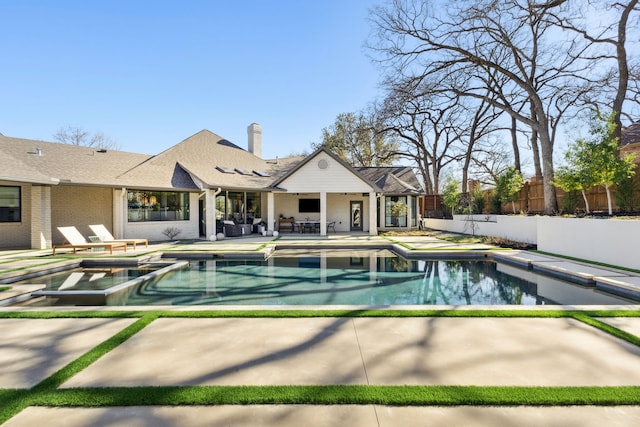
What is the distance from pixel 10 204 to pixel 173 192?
19.9 ft

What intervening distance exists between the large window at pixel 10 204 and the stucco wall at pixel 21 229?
0.12 metres

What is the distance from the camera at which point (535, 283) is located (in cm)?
827

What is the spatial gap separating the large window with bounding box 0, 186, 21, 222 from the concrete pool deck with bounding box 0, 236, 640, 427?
1183 cm

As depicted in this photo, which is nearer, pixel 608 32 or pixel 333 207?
pixel 608 32

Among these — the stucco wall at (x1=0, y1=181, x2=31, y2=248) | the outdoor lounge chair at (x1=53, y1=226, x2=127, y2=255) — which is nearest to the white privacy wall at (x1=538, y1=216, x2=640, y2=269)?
the outdoor lounge chair at (x1=53, y1=226, x2=127, y2=255)

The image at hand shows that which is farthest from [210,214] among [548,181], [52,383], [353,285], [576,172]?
[548,181]

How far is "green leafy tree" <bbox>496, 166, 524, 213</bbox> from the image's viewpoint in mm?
17156

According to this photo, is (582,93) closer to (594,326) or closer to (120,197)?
(594,326)

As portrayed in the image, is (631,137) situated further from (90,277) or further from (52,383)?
(90,277)

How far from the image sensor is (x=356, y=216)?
21.2 m

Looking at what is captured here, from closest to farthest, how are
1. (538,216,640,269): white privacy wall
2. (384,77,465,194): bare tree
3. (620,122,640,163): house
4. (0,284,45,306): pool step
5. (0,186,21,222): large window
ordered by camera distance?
(0,284,45,306): pool step < (538,216,640,269): white privacy wall < (0,186,21,222): large window < (620,122,640,163): house < (384,77,465,194): bare tree

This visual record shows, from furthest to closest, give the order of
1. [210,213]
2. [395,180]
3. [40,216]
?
[395,180] < [210,213] < [40,216]

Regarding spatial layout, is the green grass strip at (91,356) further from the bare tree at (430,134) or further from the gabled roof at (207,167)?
the bare tree at (430,134)

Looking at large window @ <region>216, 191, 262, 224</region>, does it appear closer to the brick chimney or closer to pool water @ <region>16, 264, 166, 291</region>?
the brick chimney
